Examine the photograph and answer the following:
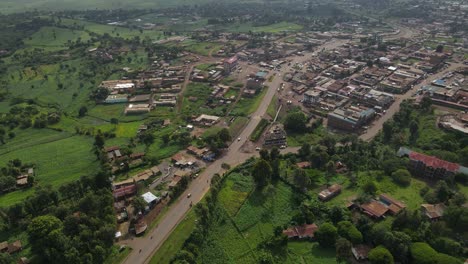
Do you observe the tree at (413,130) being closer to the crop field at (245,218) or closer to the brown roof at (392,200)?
the brown roof at (392,200)

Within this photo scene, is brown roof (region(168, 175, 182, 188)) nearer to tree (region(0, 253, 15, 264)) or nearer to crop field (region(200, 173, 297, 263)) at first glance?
crop field (region(200, 173, 297, 263))

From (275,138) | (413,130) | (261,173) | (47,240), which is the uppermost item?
(261,173)

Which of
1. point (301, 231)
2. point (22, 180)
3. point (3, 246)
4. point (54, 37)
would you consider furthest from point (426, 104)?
A: point (54, 37)

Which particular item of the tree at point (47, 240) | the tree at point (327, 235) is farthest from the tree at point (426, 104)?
the tree at point (47, 240)

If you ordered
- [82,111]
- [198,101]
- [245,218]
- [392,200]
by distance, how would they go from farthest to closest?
1. [198,101]
2. [82,111]
3. [392,200]
4. [245,218]

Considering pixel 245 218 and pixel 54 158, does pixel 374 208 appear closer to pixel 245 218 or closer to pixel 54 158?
pixel 245 218

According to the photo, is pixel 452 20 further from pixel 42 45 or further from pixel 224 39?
pixel 42 45

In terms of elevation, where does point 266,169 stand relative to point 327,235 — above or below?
above

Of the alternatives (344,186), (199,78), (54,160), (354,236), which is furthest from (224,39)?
(354,236)

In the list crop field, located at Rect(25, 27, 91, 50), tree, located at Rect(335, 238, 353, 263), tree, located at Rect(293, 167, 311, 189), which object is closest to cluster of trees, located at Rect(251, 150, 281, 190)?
tree, located at Rect(293, 167, 311, 189)
